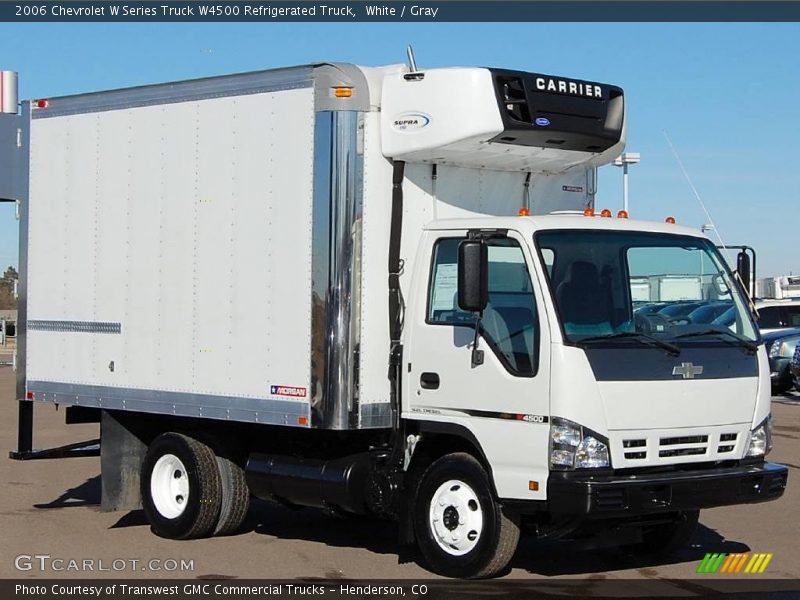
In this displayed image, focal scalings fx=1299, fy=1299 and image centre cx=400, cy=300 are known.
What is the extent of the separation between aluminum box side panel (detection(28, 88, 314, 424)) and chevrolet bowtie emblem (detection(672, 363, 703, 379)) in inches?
102

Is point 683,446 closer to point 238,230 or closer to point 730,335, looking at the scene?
point 730,335

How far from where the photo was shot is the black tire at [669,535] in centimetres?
972

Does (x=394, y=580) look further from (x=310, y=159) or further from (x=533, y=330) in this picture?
(x=310, y=159)

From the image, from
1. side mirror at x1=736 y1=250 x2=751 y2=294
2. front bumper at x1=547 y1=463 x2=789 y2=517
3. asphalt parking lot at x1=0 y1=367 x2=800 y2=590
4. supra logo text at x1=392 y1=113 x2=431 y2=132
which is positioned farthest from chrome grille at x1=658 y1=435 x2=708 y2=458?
Answer: supra logo text at x1=392 y1=113 x2=431 y2=132

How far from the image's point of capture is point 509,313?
8.52 metres

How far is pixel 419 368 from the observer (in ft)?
29.6

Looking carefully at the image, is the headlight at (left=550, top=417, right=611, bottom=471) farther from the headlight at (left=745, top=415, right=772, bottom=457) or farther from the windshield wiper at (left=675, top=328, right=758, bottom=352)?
the headlight at (left=745, top=415, right=772, bottom=457)

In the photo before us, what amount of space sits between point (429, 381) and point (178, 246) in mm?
2506

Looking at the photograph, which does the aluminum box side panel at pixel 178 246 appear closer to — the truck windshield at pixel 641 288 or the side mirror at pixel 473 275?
the side mirror at pixel 473 275

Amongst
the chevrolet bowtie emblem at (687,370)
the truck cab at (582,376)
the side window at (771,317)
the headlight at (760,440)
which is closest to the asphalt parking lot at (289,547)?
the truck cab at (582,376)

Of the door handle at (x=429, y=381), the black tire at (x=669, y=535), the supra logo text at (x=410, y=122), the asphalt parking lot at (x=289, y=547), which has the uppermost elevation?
the supra logo text at (x=410, y=122)

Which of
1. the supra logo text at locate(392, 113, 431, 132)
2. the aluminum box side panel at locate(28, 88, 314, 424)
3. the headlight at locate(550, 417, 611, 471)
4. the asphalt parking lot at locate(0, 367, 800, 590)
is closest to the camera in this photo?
the headlight at locate(550, 417, 611, 471)

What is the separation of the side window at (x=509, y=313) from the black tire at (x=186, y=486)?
2607mm

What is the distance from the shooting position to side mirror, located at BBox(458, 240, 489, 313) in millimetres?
8312
